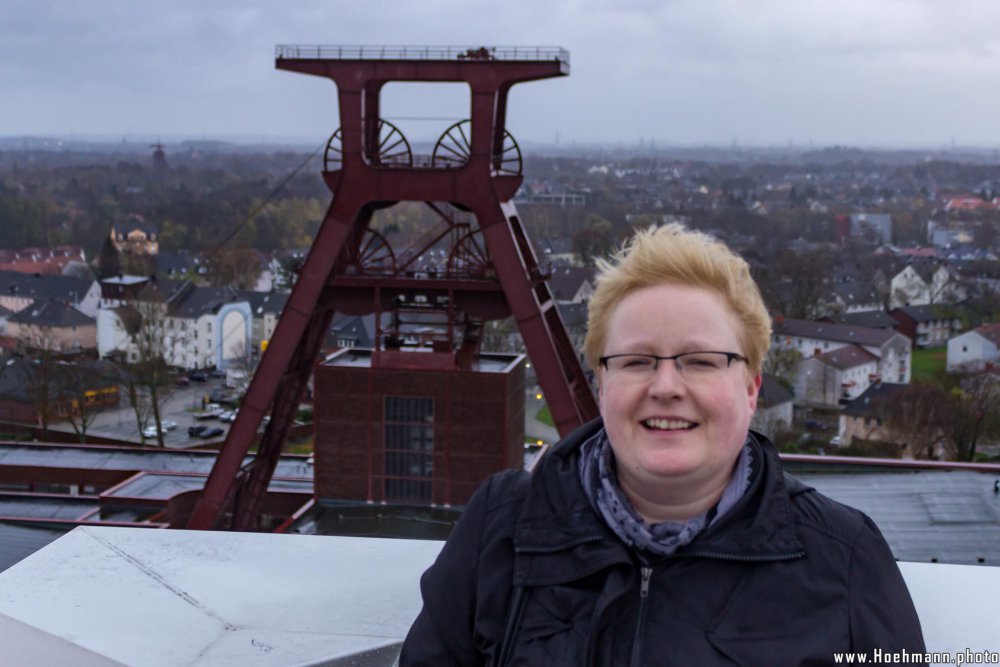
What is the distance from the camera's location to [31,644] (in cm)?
190

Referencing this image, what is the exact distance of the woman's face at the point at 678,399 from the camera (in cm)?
189

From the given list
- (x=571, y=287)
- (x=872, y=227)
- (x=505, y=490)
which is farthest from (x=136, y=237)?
(x=505, y=490)

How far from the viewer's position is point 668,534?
1871mm

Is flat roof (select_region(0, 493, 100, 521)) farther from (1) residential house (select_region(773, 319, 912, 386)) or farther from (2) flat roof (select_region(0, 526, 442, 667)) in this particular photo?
(1) residential house (select_region(773, 319, 912, 386))

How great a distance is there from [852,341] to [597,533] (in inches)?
1479

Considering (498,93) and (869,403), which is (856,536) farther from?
(869,403)

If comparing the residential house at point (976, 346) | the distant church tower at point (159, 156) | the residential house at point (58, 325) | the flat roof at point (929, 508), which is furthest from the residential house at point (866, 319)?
the distant church tower at point (159, 156)

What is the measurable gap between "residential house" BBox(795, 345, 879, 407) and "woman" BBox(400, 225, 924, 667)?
32489 mm

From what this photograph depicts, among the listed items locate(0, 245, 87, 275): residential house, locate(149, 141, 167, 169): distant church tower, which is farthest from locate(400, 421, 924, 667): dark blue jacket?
locate(149, 141, 167, 169): distant church tower

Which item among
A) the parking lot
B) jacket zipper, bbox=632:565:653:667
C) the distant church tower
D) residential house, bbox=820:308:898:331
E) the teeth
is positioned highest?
the distant church tower

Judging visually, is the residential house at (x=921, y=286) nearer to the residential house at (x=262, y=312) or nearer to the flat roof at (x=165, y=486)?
the residential house at (x=262, y=312)

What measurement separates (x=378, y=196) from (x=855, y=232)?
75459mm

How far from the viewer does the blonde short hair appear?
74.7 inches

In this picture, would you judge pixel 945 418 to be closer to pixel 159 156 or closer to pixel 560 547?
pixel 560 547
